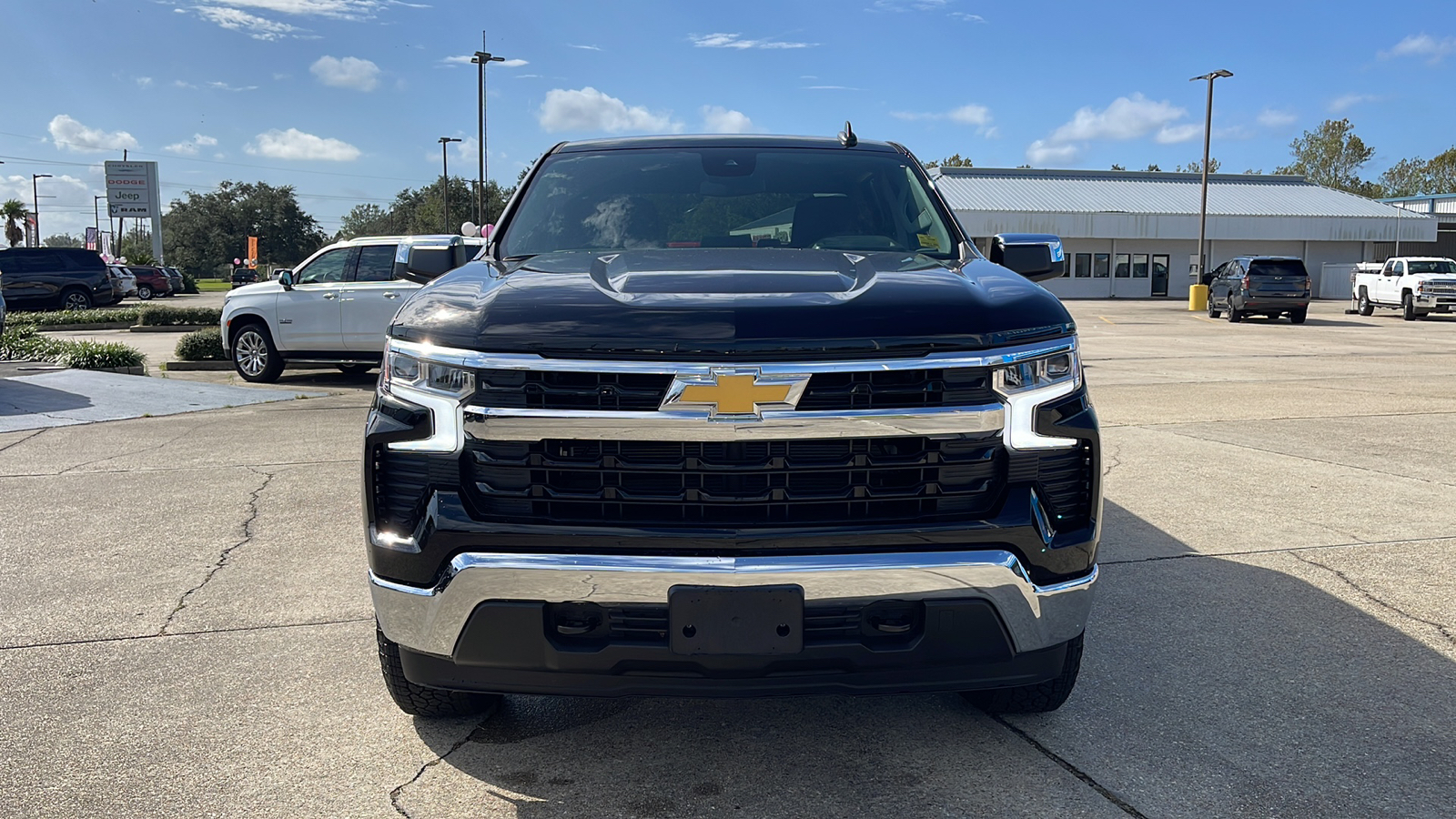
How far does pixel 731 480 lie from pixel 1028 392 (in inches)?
30.0

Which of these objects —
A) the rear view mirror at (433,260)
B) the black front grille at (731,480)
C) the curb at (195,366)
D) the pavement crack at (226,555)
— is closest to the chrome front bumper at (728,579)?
the black front grille at (731,480)

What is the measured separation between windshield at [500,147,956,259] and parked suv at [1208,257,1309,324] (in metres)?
27.8

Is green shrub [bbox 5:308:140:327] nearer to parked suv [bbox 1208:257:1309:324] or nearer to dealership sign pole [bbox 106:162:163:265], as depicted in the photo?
parked suv [bbox 1208:257:1309:324]

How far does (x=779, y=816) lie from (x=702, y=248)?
1.81 metres

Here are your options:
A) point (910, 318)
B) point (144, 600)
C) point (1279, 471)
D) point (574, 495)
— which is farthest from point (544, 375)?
point (1279, 471)

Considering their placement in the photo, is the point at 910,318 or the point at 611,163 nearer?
the point at 910,318

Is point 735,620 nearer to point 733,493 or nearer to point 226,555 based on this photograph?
point 733,493

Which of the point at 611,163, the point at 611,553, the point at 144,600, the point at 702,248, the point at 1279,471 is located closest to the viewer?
the point at 611,553

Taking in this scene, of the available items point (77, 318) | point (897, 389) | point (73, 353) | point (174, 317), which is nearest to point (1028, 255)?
point (897, 389)

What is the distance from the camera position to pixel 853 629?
8.64 feet

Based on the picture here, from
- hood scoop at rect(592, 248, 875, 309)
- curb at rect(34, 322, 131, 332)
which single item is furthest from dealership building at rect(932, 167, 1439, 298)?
hood scoop at rect(592, 248, 875, 309)

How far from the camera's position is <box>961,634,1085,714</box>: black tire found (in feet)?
10.6

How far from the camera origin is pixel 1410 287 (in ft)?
102

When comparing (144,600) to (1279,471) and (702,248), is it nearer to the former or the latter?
(702,248)
